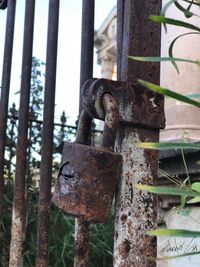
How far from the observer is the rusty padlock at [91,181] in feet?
3.06

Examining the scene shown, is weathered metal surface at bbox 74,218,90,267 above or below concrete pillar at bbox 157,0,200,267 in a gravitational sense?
below

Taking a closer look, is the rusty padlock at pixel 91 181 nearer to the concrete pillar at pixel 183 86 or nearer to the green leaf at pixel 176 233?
the green leaf at pixel 176 233

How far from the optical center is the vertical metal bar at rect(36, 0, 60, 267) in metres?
1.36

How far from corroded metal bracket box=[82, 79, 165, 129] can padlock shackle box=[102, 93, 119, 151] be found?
0.4 inches

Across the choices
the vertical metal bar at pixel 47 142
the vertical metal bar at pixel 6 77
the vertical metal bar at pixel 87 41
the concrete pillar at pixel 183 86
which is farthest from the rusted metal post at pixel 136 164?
the concrete pillar at pixel 183 86

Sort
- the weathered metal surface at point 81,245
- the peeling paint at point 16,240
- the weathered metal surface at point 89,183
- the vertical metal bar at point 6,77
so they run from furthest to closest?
the vertical metal bar at point 6,77
the peeling paint at point 16,240
the weathered metal surface at point 81,245
the weathered metal surface at point 89,183

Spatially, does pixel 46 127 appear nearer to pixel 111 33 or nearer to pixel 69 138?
pixel 69 138

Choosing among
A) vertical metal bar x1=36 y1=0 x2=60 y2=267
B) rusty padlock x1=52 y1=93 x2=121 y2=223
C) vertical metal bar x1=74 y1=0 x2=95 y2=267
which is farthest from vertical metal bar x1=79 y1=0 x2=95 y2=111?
rusty padlock x1=52 y1=93 x2=121 y2=223

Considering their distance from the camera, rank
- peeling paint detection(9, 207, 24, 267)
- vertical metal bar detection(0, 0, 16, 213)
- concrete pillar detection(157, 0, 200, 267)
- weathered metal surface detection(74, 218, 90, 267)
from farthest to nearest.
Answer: concrete pillar detection(157, 0, 200, 267) → vertical metal bar detection(0, 0, 16, 213) → peeling paint detection(9, 207, 24, 267) → weathered metal surface detection(74, 218, 90, 267)

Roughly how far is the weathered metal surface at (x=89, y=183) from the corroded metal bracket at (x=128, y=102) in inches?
3.3

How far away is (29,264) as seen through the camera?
8.43 ft

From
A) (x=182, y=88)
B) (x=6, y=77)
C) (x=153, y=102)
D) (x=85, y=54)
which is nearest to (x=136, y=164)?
(x=153, y=102)

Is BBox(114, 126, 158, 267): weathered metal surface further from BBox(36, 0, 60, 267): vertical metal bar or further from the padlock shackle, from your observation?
BBox(36, 0, 60, 267): vertical metal bar

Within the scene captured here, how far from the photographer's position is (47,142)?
140 centimetres
